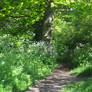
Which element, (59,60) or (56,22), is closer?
(59,60)

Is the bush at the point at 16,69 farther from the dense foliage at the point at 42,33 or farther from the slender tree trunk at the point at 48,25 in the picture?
the slender tree trunk at the point at 48,25

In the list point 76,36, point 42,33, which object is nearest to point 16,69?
point 42,33

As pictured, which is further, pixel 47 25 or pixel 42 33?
pixel 42 33

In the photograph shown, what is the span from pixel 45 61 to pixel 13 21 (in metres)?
7.34

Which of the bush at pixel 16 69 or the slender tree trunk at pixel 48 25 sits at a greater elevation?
the slender tree trunk at pixel 48 25

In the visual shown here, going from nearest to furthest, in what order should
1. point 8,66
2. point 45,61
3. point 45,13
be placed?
point 8,66
point 45,61
point 45,13

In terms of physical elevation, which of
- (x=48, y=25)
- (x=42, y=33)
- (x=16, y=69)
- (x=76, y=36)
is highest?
(x=48, y=25)

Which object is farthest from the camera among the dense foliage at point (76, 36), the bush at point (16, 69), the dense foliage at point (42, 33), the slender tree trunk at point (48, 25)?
the dense foliage at point (76, 36)

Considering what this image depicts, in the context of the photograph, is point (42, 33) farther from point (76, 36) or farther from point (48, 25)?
point (76, 36)

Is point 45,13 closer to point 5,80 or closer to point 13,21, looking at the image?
point 13,21

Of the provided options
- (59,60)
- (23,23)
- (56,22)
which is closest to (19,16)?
(23,23)

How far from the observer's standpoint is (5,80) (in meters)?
7.05

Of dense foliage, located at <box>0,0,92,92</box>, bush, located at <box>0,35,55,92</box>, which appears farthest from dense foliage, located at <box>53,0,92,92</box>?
bush, located at <box>0,35,55,92</box>

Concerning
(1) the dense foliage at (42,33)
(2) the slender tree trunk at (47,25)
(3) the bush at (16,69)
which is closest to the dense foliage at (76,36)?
(1) the dense foliage at (42,33)
